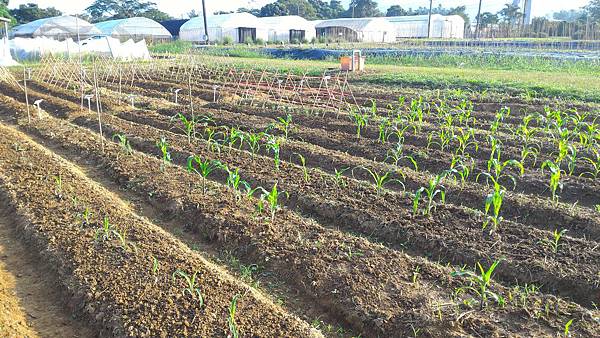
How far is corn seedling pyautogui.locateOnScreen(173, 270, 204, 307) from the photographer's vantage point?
3.54 metres

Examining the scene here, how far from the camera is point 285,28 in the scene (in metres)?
49.2

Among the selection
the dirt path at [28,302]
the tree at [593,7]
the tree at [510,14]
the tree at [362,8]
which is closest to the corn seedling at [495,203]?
the dirt path at [28,302]

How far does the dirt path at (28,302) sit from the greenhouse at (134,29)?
40.4 m

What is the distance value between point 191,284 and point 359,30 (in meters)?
46.8

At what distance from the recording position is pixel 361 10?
71.2m

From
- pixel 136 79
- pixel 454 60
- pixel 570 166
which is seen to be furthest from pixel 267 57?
pixel 570 166

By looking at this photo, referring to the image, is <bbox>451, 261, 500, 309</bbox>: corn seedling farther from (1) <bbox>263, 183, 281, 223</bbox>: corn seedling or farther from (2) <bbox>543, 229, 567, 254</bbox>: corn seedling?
(1) <bbox>263, 183, 281, 223</bbox>: corn seedling

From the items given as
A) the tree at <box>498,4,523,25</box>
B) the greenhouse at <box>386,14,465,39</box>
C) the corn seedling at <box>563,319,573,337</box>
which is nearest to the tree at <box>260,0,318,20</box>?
the greenhouse at <box>386,14,465,39</box>

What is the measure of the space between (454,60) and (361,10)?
51.2 m

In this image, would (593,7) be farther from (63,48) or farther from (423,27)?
(63,48)

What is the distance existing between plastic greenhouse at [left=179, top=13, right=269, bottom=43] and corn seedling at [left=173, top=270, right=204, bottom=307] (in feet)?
134

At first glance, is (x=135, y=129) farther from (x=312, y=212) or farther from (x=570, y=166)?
(x=570, y=166)

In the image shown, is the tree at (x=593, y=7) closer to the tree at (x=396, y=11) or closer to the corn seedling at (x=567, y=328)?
the tree at (x=396, y=11)

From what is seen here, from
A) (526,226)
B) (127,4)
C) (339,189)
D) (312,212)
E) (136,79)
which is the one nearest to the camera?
(526,226)
